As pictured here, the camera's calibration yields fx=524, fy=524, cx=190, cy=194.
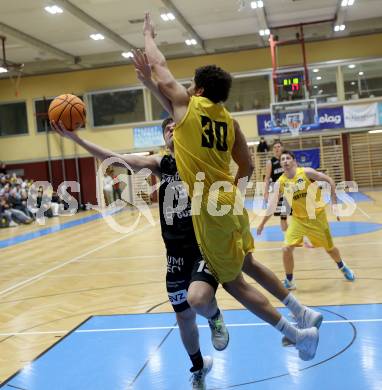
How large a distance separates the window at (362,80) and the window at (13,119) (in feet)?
49.2

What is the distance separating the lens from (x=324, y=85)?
75.2 feet

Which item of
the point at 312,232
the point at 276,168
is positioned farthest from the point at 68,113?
the point at 276,168

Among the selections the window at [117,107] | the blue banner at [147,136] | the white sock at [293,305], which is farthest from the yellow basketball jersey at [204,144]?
the window at [117,107]

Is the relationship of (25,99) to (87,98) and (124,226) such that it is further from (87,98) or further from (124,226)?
(124,226)

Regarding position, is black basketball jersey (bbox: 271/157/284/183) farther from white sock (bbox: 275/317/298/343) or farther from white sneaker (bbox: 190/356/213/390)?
white sock (bbox: 275/317/298/343)

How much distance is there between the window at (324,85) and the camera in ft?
74.8

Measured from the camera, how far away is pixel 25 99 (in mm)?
25094

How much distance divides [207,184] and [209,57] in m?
21.5

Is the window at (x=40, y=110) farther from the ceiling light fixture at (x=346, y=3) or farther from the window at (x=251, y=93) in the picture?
the ceiling light fixture at (x=346, y=3)

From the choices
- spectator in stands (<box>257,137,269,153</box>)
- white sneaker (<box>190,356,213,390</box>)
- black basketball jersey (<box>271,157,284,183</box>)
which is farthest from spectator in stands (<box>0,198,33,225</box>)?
white sneaker (<box>190,356,213,390</box>)

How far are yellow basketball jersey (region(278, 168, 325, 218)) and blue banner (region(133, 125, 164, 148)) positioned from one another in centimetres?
1772

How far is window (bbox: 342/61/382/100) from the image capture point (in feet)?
74.0

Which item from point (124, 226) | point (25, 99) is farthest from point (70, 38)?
point (124, 226)

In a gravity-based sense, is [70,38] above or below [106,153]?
above
